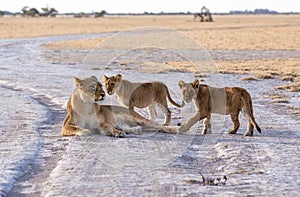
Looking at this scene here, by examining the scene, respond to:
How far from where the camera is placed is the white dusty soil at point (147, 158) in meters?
6.59

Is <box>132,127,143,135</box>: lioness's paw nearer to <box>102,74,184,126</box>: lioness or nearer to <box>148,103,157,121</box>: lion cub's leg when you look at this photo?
<box>102,74,184,126</box>: lioness

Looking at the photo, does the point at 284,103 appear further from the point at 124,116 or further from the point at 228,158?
the point at 228,158

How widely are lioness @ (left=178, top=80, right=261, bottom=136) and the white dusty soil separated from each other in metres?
0.31

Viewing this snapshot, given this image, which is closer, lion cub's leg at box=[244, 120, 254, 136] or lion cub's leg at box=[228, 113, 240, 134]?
lion cub's leg at box=[244, 120, 254, 136]

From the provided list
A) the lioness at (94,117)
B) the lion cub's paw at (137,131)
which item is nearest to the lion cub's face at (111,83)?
the lioness at (94,117)

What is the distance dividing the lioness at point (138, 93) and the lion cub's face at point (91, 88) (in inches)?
17.8

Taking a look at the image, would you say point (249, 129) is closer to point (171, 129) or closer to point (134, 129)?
point (171, 129)

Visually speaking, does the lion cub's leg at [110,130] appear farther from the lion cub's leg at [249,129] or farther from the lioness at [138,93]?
the lion cub's leg at [249,129]

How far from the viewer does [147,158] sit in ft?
26.0

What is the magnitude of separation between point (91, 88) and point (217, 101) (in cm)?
197

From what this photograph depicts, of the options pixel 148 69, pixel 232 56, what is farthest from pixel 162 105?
pixel 232 56

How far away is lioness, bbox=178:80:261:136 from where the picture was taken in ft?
31.2

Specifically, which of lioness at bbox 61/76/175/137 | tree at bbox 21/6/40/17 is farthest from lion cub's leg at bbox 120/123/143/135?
tree at bbox 21/6/40/17

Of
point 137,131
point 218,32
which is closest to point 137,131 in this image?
point 137,131
